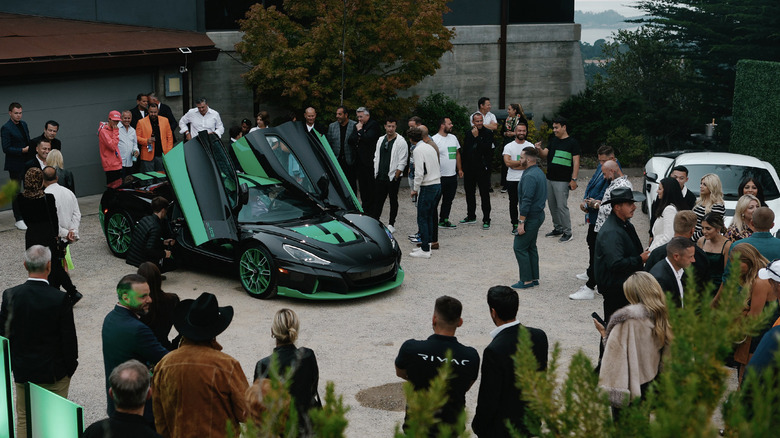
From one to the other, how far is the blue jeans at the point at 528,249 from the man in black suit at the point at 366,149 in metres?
3.86

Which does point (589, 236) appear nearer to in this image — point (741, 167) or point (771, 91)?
point (741, 167)

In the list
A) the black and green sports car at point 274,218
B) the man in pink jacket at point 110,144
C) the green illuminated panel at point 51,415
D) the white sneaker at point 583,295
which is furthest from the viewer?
the man in pink jacket at point 110,144

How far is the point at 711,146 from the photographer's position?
71.2 ft

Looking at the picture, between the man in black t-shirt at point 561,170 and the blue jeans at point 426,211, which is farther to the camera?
the man in black t-shirt at point 561,170

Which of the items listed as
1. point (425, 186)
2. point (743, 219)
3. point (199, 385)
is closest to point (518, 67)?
point (425, 186)

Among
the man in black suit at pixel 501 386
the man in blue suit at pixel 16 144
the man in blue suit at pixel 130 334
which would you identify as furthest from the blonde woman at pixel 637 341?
the man in blue suit at pixel 16 144

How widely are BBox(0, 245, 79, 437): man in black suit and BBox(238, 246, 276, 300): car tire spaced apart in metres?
4.30

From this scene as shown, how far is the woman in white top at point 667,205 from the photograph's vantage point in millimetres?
9498

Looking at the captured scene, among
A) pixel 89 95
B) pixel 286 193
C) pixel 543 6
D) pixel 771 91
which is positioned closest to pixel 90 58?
pixel 89 95

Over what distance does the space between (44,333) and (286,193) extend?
226 inches

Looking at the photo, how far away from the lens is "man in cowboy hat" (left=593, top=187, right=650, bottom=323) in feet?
26.7

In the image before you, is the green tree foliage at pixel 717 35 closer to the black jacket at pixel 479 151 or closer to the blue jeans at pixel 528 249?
the black jacket at pixel 479 151

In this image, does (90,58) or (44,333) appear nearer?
(44,333)

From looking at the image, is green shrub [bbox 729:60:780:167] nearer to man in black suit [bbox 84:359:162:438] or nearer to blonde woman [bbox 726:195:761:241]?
blonde woman [bbox 726:195:761:241]
